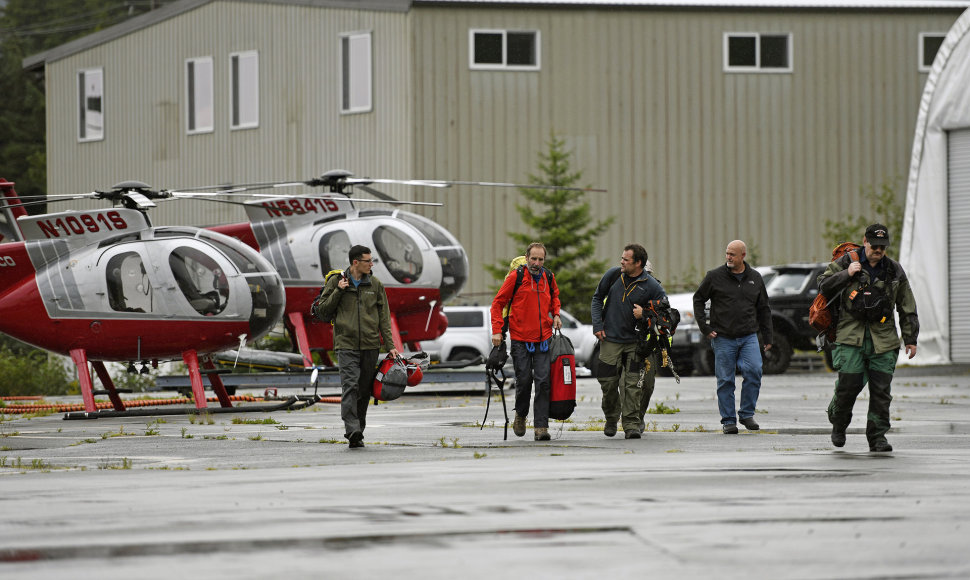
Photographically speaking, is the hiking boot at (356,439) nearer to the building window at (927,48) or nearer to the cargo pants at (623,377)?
the cargo pants at (623,377)

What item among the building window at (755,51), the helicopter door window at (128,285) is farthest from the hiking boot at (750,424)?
the building window at (755,51)

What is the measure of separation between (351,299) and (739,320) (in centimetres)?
398

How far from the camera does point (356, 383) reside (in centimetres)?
1403

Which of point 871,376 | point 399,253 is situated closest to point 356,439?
point 871,376

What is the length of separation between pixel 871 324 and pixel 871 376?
459mm

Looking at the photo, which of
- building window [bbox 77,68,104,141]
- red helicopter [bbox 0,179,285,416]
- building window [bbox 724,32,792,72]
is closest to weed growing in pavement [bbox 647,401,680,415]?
red helicopter [bbox 0,179,285,416]

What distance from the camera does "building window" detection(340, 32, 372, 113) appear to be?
37531 millimetres

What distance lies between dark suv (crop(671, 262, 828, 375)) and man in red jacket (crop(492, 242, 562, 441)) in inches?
530

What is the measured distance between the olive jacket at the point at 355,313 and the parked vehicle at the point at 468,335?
52.0 ft

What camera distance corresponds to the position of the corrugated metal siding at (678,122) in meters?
37.1

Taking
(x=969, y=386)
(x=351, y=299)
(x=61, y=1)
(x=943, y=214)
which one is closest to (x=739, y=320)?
(x=351, y=299)

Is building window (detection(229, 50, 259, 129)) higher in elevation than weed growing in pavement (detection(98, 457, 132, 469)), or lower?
higher

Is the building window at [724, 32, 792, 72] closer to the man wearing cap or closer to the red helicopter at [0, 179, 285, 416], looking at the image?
the red helicopter at [0, 179, 285, 416]

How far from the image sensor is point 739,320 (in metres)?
15.3
